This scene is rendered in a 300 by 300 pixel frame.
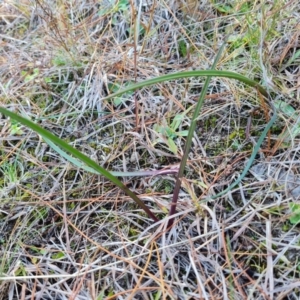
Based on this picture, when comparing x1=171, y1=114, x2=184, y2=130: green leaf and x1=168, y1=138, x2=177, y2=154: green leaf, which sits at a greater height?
x1=171, y1=114, x2=184, y2=130: green leaf

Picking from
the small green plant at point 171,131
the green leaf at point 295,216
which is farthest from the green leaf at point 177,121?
the green leaf at point 295,216

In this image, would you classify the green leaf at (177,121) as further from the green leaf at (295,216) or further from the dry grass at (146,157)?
the green leaf at (295,216)

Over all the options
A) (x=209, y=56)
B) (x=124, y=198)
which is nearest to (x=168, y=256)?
(x=124, y=198)

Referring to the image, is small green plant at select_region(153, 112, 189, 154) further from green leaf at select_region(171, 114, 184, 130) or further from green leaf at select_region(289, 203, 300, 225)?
green leaf at select_region(289, 203, 300, 225)

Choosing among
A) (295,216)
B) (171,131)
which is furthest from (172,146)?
(295,216)

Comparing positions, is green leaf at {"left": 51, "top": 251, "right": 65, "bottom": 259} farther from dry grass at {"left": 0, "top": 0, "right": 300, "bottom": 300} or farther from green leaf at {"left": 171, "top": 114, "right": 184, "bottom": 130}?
green leaf at {"left": 171, "top": 114, "right": 184, "bottom": 130}

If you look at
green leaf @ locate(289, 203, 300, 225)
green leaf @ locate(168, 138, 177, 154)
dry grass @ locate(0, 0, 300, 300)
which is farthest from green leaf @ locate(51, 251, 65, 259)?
green leaf @ locate(289, 203, 300, 225)

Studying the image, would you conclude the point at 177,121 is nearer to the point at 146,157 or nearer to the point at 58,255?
the point at 146,157

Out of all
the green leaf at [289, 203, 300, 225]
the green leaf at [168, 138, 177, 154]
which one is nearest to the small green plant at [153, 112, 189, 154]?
the green leaf at [168, 138, 177, 154]

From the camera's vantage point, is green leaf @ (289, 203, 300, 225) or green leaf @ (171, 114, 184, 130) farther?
green leaf @ (171, 114, 184, 130)
